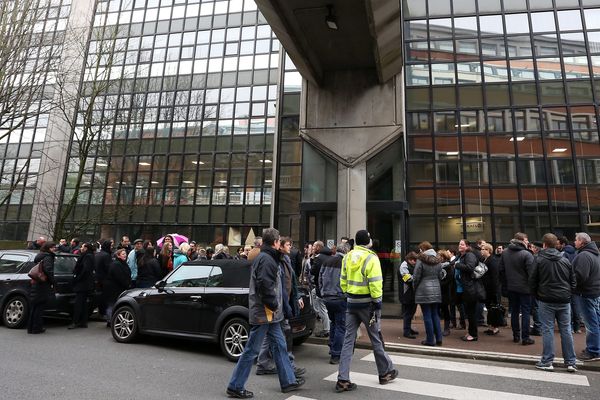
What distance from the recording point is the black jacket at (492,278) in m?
8.73

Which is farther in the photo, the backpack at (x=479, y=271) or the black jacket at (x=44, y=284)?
the black jacket at (x=44, y=284)

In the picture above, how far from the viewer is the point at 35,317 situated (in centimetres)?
828

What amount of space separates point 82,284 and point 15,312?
1.69m

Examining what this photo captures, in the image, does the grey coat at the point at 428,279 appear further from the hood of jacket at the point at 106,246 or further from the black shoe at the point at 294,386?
the hood of jacket at the point at 106,246

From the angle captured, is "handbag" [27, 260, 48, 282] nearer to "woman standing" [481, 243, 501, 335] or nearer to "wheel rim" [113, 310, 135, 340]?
"wheel rim" [113, 310, 135, 340]

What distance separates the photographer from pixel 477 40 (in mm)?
17812

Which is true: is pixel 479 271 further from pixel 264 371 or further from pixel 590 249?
pixel 264 371

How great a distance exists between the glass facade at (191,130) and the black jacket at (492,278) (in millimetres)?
15296

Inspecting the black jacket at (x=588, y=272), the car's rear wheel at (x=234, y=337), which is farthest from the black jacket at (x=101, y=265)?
the black jacket at (x=588, y=272)

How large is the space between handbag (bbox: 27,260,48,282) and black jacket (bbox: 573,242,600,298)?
10.5 metres

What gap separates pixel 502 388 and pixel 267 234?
3.90 m

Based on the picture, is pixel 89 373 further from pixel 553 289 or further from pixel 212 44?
pixel 212 44

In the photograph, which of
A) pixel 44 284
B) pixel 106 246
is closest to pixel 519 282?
pixel 44 284

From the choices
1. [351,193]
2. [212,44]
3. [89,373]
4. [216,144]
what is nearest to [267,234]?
[89,373]
